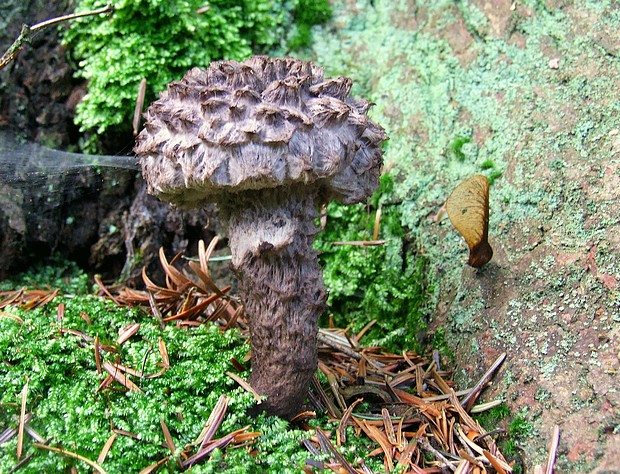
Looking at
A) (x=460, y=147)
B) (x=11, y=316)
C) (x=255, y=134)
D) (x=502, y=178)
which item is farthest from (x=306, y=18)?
(x=11, y=316)

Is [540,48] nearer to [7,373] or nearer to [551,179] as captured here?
[551,179]

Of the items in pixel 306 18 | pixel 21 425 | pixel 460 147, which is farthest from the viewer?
pixel 306 18

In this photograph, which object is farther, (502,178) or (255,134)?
(502,178)

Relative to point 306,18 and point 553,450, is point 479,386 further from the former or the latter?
point 306,18

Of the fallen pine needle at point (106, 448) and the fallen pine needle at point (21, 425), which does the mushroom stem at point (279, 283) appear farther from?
the fallen pine needle at point (21, 425)

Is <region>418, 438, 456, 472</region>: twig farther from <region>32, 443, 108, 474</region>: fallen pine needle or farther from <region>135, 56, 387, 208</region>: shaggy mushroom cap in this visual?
<region>32, 443, 108, 474</region>: fallen pine needle

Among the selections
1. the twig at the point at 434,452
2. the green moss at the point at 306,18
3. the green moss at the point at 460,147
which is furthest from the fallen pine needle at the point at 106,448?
the green moss at the point at 306,18

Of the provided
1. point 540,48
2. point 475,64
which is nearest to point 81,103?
point 475,64

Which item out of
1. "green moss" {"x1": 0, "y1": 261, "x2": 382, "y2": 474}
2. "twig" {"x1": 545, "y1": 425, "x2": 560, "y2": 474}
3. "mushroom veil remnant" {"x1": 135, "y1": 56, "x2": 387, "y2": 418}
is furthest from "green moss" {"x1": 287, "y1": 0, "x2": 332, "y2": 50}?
"twig" {"x1": 545, "y1": 425, "x2": 560, "y2": 474}
